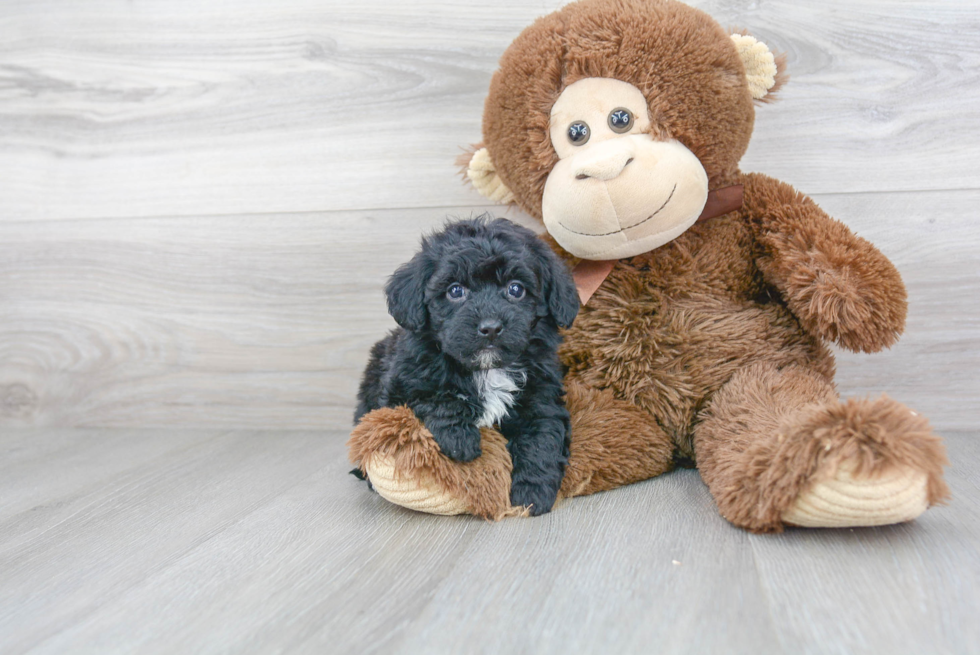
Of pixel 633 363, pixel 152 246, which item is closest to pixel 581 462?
pixel 633 363

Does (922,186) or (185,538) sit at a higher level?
(922,186)

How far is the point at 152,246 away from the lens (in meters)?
2.05

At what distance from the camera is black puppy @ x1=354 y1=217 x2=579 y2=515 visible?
4.00 ft

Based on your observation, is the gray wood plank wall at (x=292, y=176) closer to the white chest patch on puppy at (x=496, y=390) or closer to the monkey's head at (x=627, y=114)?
the monkey's head at (x=627, y=114)

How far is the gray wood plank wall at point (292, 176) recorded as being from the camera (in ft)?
5.72

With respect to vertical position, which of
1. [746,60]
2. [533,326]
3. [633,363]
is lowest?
[633,363]

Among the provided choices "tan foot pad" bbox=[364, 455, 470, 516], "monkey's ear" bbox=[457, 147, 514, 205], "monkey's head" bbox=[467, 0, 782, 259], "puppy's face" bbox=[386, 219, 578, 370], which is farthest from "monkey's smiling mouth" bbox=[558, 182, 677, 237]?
"tan foot pad" bbox=[364, 455, 470, 516]

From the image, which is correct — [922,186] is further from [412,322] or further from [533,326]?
[412,322]

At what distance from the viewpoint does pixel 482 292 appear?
4.05 ft

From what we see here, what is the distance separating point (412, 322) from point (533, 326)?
0.22 metres

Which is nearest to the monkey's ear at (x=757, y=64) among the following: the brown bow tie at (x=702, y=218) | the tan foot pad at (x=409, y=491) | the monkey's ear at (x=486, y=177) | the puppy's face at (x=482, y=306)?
the brown bow tie at (x=702, y=218)

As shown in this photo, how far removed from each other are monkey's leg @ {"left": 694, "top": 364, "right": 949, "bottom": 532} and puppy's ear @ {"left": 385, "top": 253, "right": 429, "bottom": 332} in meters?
0.59

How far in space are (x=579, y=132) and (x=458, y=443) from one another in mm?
640

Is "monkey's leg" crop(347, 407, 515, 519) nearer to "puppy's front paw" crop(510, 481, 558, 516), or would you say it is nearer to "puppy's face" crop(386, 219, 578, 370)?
"puppy's front paw" crop(510, 481, 558, 516)
